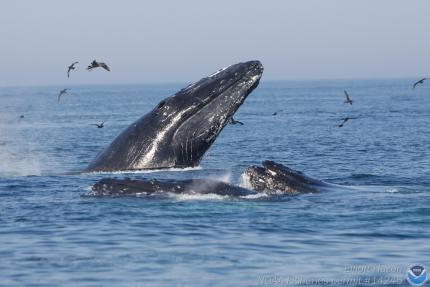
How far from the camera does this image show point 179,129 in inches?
853

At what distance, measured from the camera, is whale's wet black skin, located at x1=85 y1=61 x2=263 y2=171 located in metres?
21.5

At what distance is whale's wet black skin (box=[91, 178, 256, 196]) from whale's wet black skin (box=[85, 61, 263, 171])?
2669 mm

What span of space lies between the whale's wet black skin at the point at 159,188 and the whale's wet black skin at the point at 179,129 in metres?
2.67

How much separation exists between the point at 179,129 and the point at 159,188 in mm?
3218

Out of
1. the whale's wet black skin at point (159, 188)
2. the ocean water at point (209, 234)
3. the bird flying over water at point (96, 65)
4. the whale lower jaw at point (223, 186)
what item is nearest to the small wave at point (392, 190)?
the ocean water at point (209, 234)

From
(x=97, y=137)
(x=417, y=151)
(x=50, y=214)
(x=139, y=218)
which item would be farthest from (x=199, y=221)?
(x=97, y=137)

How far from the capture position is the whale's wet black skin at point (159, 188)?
18609 millimetres

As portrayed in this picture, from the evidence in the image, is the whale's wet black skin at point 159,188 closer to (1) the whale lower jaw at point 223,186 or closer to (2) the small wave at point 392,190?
(1) the whale lower jaw at point 223,186

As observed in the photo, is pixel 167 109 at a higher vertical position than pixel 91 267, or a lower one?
higher

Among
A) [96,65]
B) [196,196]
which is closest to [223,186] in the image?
[196,196]

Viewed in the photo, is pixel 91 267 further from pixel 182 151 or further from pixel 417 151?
pixel 417 151

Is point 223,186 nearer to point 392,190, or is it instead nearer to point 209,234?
point 209,234

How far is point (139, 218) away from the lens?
17.1 m

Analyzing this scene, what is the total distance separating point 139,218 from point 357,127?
42463 millimetres
